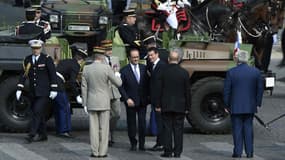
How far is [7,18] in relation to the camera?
22.3 m

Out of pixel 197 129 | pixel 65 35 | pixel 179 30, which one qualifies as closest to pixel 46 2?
pixel 65 35

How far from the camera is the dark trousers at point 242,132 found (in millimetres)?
14188

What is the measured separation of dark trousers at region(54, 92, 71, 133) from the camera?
16.2 meters

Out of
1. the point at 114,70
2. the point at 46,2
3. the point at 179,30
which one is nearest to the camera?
the point at 114,70

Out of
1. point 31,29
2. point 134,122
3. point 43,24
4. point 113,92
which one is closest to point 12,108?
point 31,29

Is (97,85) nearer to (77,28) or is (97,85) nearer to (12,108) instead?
(12,108)

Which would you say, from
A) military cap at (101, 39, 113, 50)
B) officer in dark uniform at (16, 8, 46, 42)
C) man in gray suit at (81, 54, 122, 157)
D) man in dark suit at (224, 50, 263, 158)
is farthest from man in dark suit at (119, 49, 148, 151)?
officer in dark uniform at (16, 8, 46, 42)

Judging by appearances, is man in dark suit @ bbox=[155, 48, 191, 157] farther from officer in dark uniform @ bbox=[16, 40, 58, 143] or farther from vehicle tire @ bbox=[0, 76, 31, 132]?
vehicle tire @ bbox=[0, 76, 31, 132]

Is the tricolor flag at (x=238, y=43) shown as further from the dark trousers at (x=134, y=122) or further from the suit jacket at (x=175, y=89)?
the suit jacket at (x=175, y=89)

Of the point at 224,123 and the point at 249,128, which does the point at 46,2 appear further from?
the point at 249,128

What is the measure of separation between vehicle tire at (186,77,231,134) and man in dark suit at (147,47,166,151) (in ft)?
5.93

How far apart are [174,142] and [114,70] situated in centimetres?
179

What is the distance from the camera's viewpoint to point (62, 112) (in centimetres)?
1617

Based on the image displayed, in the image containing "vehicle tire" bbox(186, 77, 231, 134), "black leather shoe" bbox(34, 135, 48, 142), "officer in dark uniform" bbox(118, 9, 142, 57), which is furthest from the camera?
"officer in dark uniform" bbox(118, 9, 142, 57)
